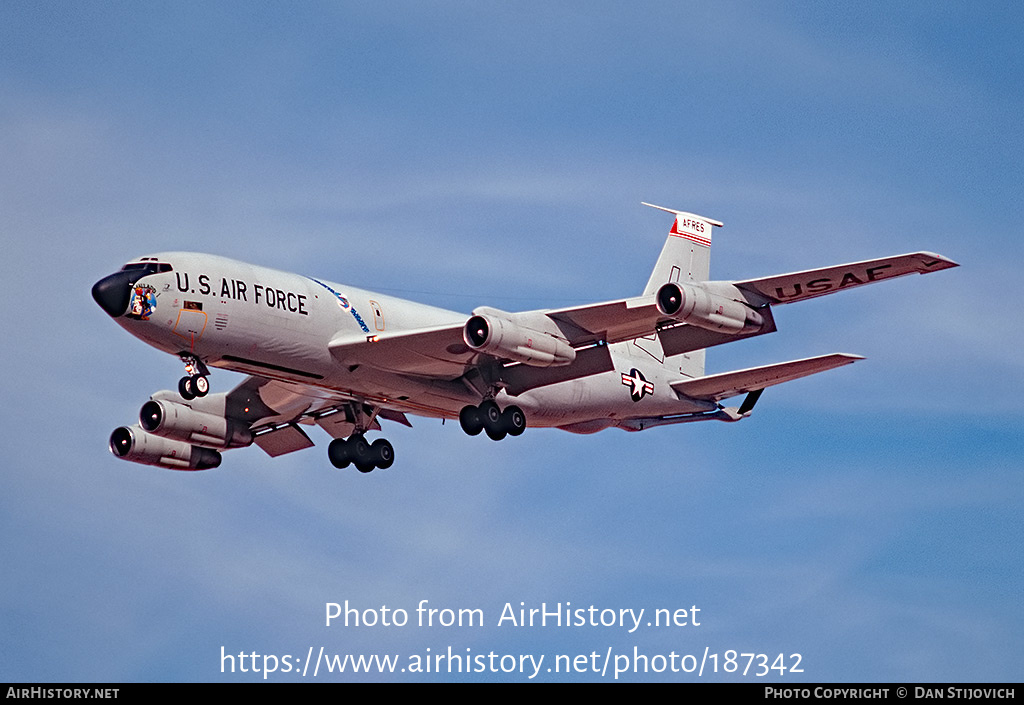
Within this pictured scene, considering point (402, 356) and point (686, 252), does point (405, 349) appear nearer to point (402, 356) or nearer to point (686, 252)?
point (402, 356)

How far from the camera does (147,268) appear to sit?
145ft

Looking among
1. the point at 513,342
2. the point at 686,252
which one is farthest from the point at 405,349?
the point at 686,252

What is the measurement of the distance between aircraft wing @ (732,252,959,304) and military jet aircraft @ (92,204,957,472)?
48 mm

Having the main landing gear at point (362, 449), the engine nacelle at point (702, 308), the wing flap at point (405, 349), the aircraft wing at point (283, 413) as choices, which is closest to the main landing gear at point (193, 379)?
the wing flap at point (405, 349)

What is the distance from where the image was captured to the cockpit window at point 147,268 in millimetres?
44219

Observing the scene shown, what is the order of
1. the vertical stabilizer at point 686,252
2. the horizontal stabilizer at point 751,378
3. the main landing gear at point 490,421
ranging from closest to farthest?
the horizontal stabilizer at point 751,378, the main landing gear at point 490,421, the vertical stabilizer at point 686,252

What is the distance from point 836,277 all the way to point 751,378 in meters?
6.96

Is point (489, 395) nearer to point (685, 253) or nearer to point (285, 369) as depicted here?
point (285, 369)

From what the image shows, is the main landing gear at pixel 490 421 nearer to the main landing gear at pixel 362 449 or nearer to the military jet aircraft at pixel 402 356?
the military jet aircraft at pixel 402 356

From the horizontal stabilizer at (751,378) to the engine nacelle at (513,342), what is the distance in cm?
648

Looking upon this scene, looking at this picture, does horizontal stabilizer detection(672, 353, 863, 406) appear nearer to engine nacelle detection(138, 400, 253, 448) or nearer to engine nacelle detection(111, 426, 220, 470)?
engine nacelle detection(138, 400, 253, 448)

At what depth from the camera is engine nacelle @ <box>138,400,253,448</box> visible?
52.3 m

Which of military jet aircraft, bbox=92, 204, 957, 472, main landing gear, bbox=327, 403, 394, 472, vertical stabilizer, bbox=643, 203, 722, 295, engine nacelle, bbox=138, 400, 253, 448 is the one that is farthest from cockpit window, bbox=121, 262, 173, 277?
vertical stabilizer, bbox=643, 203, 722, 295
